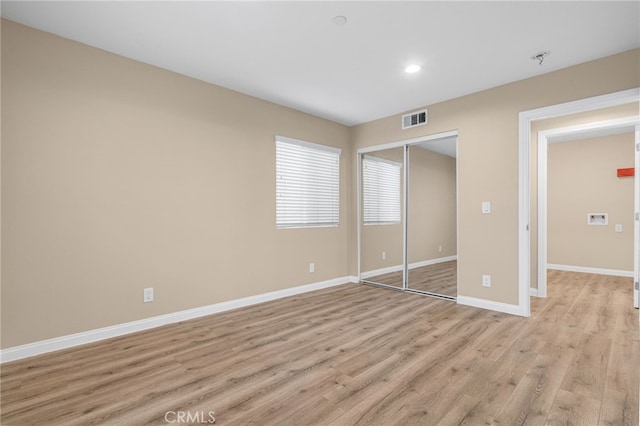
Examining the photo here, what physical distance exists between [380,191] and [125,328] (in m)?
3.88

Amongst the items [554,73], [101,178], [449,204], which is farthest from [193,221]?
[554,73]

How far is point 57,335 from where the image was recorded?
2545 millimetres

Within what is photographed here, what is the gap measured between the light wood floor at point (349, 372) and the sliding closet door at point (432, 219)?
3.70 ft

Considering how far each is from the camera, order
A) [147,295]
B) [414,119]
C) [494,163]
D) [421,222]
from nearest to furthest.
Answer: [147,295] < [494,163] < [414,119] < [421,222]

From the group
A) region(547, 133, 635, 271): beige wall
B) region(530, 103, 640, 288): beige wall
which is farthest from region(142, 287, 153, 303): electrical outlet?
region(547, 133, 635, 271): beige wall

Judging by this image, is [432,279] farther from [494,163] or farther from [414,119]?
[414,119]

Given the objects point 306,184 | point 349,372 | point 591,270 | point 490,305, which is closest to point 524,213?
point 490,305

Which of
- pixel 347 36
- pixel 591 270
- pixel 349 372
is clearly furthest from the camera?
pixel 591 270

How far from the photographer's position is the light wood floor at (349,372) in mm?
1752

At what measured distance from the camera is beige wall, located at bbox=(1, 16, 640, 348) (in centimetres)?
244

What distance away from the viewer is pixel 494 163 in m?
3.60

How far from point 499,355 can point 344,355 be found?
1.26 meters

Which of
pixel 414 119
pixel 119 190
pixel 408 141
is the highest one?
pixel 414 119

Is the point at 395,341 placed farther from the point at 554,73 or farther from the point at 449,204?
the point at 554,73
